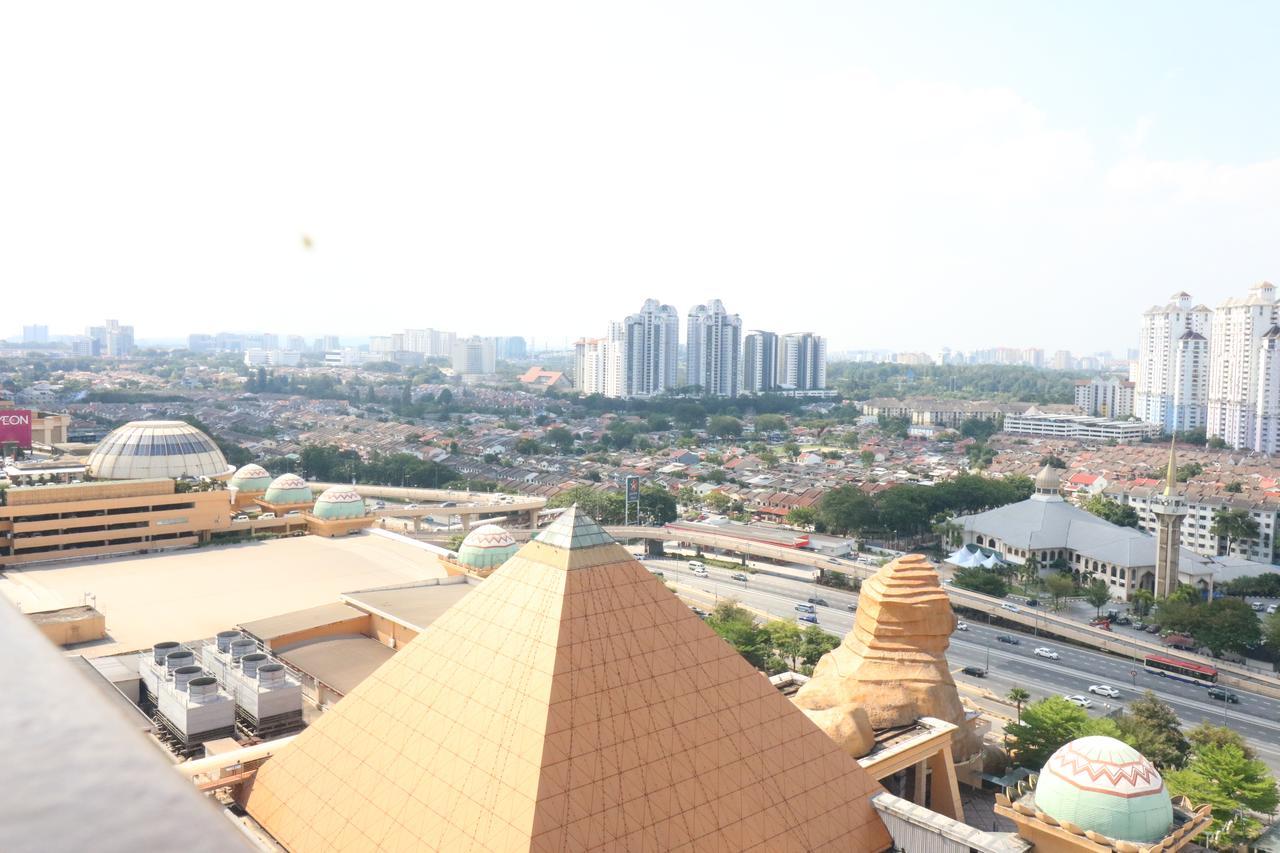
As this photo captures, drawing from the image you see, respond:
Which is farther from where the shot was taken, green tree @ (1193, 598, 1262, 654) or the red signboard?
the red signboard

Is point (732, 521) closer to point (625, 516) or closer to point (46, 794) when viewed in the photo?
point (625, 516)

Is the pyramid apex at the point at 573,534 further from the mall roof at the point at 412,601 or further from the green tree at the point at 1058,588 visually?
the green tree at the point at 1058,588

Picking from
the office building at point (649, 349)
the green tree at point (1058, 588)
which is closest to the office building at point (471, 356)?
the office building at point (649, 349)

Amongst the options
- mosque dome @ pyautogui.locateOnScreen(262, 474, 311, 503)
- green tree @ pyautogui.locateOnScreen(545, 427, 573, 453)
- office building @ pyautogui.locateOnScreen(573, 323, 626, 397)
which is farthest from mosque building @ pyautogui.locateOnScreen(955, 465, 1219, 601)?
office building @ pyautogui.locateOnScreen(573, 323, 626, 397)

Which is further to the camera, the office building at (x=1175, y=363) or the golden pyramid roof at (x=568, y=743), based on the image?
the office building at (x=1175, y=363)

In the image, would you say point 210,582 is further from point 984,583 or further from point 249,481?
point 984,583

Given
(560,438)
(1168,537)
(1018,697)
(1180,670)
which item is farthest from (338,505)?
(560,438)

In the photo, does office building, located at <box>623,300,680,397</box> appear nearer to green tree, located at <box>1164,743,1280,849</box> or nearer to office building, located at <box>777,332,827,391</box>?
office building, located at <box>777,332,827,391</box>
